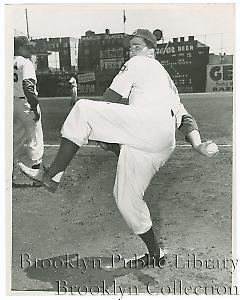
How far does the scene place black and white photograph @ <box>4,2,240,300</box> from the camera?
2125 millimetres

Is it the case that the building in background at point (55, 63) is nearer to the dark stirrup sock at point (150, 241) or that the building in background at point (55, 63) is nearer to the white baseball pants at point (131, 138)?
the white baseball pants at point (131, 138)

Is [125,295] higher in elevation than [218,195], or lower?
lower

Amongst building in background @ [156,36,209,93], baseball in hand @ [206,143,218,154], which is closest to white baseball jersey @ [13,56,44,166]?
building in background @ [156,36,209,93]

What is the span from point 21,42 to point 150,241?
924 mm

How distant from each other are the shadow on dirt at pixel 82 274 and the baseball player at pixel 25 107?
0.41 meters

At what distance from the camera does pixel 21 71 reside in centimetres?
217

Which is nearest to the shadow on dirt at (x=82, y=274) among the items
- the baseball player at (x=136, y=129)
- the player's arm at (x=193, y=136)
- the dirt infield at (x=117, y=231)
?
the dirt infield at (x=117, y=231)

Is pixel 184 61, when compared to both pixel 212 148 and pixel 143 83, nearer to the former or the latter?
pixel 143 83

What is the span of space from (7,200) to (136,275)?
584mm

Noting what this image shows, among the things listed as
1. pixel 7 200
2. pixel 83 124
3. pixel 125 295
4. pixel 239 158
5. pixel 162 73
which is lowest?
pixel 125 295

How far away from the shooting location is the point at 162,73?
6.98 feet

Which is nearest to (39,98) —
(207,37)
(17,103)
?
(17,103)

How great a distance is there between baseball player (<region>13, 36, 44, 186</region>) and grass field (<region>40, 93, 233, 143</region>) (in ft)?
0.15

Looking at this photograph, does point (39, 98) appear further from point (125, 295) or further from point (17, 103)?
point (125, 295)
